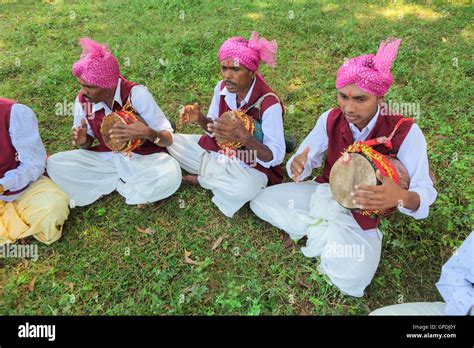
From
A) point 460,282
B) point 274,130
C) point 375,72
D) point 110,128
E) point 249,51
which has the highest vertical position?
point 375,72

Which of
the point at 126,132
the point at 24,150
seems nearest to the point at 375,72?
the point at 126,132

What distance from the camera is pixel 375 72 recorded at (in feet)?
9.44

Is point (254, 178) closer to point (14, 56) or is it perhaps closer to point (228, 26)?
point (228, 26)

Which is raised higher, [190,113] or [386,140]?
[386,140]

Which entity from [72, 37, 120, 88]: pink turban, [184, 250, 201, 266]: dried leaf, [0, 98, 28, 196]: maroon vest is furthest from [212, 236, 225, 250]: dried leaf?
[0, 98, 28, 196]: maroon vest

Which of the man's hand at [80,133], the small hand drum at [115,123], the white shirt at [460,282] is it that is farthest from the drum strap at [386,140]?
the man's hand at [80,133]

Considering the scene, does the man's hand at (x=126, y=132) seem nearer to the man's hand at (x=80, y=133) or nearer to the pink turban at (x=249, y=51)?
the man's hand at (x=80, y=133)

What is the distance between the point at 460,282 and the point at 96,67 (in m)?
3.23

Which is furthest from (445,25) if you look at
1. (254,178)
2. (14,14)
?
(14,14)

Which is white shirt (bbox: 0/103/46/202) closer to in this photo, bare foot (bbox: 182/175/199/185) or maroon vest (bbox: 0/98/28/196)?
maroon vest (bbox: 0/98/28/196)

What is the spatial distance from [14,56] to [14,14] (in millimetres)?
1855

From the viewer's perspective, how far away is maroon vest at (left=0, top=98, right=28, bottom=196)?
335cm

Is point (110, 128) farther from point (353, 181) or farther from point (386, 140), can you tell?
point (386, 140)
